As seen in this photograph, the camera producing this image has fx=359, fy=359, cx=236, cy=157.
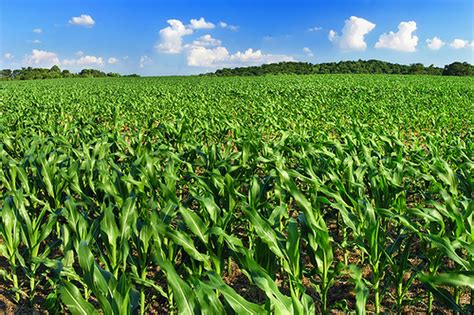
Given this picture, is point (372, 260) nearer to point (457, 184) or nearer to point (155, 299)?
point (457, 184)

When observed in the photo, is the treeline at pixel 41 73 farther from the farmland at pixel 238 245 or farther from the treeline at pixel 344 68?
the farmland at pixel 238 245

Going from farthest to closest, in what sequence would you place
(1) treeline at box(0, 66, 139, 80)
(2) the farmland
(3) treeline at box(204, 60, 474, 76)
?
(1) treeline at box(0, 66, 139, 80) → (3) treeline at box(204, 60, 474, 76) → (2) the farmland

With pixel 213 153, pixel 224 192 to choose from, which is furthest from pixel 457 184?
pixel 213 153

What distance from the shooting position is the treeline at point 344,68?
263 ft

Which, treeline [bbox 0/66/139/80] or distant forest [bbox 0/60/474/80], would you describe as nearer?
distant forest [bbox 0/60/474/80]

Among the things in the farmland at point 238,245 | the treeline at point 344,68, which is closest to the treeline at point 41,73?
the treeline at point 344,68

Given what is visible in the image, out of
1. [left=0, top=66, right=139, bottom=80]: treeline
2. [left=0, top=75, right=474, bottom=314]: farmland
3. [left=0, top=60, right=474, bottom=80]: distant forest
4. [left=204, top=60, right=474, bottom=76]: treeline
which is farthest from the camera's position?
[left=0, top=66, right=139, bottom=80]: treeline

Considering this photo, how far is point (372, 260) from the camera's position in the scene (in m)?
2.88

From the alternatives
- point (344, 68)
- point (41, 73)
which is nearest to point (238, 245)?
point (344, 68)

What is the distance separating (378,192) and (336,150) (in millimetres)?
1160

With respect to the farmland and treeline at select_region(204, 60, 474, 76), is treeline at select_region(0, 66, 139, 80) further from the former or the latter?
the farmland

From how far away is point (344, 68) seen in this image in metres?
85.6

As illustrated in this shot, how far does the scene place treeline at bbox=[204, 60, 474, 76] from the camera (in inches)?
3159

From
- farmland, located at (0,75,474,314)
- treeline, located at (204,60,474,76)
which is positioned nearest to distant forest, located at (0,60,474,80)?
treeline, located at (204,60,474,76)
